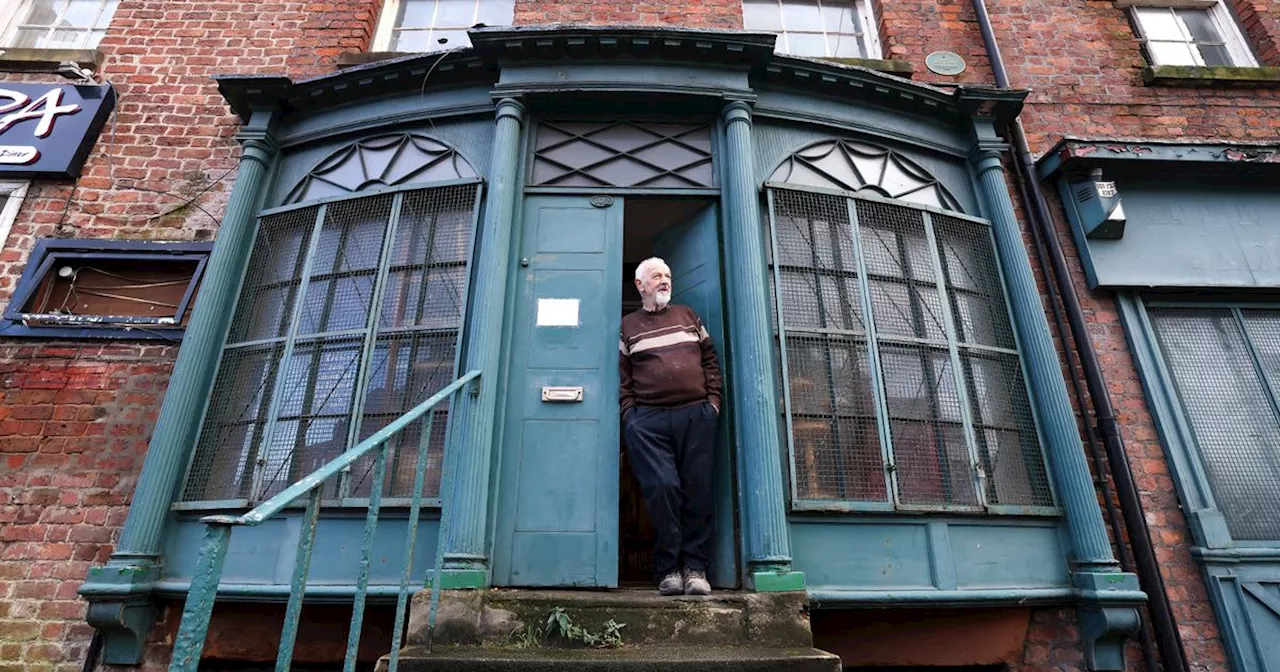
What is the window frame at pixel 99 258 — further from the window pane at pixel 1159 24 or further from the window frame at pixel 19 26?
the window pane at pixel 1159 24

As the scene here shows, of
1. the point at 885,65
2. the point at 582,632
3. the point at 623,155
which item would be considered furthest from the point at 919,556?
the point at 885,65

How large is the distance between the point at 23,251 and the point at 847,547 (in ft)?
20.0

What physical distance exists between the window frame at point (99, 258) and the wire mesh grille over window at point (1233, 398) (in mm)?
6940

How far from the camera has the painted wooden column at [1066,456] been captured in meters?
3.60

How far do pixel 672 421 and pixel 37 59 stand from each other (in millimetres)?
6109

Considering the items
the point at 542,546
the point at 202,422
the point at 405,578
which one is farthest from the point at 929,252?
the point at 202,422

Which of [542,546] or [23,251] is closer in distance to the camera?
[542,546]

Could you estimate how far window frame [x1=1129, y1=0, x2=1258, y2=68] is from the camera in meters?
5.88

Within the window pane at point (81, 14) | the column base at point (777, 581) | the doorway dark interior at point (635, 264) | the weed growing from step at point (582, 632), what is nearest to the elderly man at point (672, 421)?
the column base at point (777, 581)

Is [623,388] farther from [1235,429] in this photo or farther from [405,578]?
[1235,429]

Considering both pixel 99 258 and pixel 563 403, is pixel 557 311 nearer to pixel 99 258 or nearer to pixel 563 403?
pixel 563 403

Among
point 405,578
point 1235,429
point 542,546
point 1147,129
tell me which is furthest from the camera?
point 1147,129

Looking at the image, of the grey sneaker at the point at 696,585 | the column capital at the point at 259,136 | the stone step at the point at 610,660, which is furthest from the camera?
the column capital at the point at 259,136

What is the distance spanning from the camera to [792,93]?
455 cm
